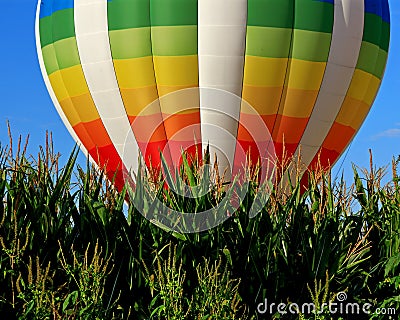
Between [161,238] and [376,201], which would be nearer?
[161,238]

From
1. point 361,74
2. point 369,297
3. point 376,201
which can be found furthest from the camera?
point 361,74

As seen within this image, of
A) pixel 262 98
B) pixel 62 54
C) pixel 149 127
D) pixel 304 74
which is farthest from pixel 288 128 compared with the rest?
pixel 62 54

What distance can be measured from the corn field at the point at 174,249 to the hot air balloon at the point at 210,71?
167 inches

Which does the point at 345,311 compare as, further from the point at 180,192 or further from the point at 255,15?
the point at 255,15

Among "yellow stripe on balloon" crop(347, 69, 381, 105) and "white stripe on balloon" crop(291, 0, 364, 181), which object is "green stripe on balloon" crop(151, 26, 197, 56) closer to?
"white stripe on balloon" crop(291, 0, 364, 181)

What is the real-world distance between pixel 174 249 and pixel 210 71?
5.22 metres

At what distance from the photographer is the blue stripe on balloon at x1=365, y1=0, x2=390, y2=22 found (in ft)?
38.8

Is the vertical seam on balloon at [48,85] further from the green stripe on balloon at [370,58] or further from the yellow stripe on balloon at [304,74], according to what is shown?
the green stripe on balloon at [370,58]

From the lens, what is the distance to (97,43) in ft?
36.9

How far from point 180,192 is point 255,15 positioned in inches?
195

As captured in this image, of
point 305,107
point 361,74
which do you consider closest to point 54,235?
point 305,107

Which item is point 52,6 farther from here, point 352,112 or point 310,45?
point 352,112

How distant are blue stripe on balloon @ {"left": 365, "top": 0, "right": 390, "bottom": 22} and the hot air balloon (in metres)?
0.02

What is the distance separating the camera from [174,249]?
6062 millimetres
